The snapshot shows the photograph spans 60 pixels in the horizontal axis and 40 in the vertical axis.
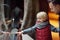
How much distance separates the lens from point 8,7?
33.0 inches

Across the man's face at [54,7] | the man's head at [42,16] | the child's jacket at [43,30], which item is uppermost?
the man's face at [54,7]

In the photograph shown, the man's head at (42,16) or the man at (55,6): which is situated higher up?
the man at (55,6)

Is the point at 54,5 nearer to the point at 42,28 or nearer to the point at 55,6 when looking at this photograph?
the point at 55,6

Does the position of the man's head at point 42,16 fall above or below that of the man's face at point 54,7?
below

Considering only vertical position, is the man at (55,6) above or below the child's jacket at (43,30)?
above

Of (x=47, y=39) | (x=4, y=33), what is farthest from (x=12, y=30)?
(x=47, y=39)

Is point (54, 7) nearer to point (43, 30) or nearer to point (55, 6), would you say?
point (55, 6)

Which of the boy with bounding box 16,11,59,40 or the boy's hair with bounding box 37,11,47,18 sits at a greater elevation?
the boy's hair with bounding box 37,11,47,18

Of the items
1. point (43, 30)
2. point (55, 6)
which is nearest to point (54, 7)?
point (55, 6)

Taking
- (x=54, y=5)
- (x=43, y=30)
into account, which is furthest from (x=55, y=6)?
(x=43, y=30)

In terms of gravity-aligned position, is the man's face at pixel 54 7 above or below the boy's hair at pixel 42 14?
above

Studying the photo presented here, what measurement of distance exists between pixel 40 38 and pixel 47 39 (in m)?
0.03

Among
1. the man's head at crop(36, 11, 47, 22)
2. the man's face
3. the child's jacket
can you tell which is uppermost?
the man's face

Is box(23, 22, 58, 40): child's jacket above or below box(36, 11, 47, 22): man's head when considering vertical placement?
below
